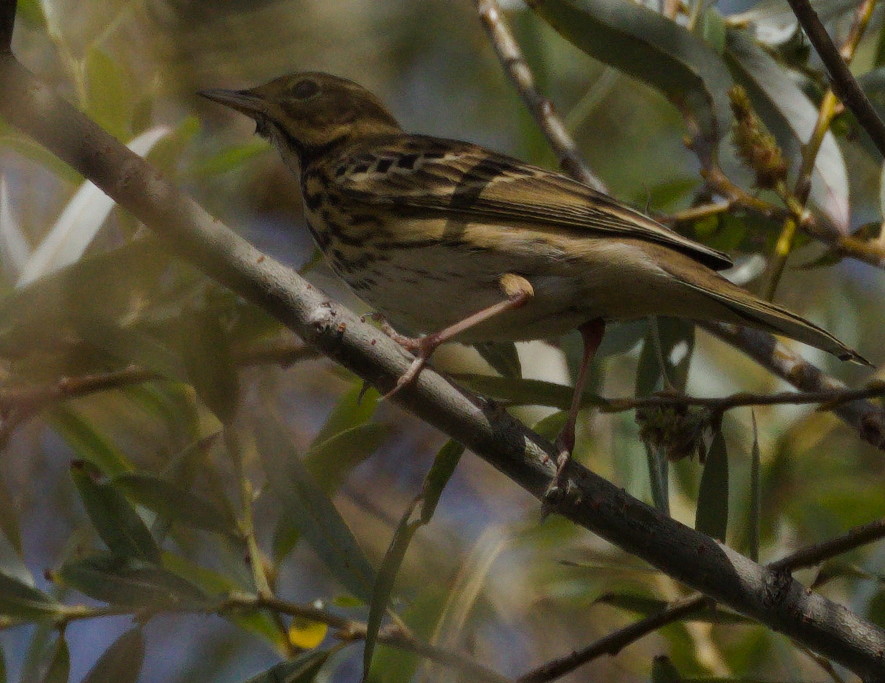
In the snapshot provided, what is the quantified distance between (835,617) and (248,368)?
1974mm

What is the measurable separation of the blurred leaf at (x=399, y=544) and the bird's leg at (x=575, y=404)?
12.0 inches

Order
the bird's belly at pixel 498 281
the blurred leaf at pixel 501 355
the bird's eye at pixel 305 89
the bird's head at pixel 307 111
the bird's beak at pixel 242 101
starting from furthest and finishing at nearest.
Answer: the bird's eye at pixel 305 89 → the bird's head at pixel 307 111 → the bird's beak at pixel 242 101 → the blurred leaf at pixel 501 355 → the bird's belly at pixel 498 281

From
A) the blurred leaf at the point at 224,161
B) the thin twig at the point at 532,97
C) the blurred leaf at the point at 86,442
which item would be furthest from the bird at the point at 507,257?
the blurred leaf at the point at 86,442

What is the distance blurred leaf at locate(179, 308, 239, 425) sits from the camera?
2934mm

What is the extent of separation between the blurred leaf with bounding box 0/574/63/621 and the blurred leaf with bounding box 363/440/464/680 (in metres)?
0.86

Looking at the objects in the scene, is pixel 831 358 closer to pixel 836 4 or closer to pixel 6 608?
pixel 836 4

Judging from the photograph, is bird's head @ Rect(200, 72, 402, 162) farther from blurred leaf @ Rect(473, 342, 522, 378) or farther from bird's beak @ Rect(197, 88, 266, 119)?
blurred leaf @ Rect(473, 342, 522, 378)

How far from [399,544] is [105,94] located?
2158 mm

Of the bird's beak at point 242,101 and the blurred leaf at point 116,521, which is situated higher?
the bird's beak at point 242,101

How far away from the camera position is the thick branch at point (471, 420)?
2.44m

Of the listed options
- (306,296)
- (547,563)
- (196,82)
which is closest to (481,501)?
(547,563)

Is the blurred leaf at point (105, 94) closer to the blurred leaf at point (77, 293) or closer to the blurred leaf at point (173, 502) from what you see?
the blurred leaf at point (77, 293)

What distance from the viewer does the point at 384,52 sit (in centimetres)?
658

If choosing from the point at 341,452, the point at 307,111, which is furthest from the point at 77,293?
the point at 307,111
